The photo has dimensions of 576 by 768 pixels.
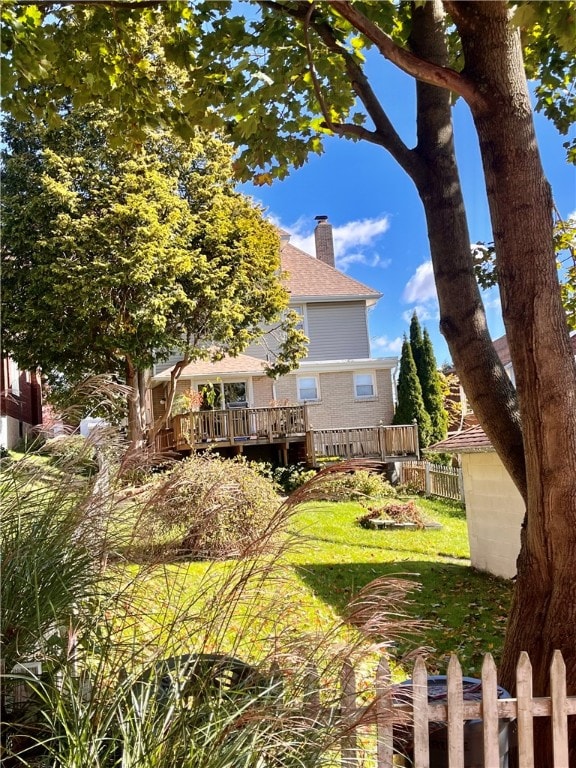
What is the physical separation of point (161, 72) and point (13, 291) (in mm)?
8257

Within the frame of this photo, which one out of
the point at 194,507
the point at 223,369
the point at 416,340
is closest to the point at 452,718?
the point at 194,507

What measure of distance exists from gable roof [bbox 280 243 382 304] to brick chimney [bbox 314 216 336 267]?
1.27 m

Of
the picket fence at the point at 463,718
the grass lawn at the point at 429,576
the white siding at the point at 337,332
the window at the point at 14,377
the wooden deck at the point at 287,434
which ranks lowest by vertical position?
the grass lawn at the point at 429,576

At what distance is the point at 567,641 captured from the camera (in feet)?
8.38

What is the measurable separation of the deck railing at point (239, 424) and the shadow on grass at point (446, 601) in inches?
288

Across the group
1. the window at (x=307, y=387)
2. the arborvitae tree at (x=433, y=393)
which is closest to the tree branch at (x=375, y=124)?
the arborvitae tree at (x=433, y=393)

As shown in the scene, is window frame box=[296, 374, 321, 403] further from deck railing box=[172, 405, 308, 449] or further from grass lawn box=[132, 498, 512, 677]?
grass lawn box=[132, 498, 512, 677]

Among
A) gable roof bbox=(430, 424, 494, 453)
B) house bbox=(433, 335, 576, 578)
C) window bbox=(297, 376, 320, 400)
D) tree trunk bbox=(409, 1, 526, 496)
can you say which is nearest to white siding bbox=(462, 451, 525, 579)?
house bbox=(433, 335, 576, 578)

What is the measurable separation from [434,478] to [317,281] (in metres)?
8.10

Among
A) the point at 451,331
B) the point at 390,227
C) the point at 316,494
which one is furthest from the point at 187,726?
the point at 390,227

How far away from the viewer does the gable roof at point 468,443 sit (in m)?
7.34

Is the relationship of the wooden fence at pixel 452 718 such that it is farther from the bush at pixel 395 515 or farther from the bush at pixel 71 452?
the bush at pixel 395 515

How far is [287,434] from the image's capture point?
15.0 metres

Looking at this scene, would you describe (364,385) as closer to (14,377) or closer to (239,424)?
(239,424)
